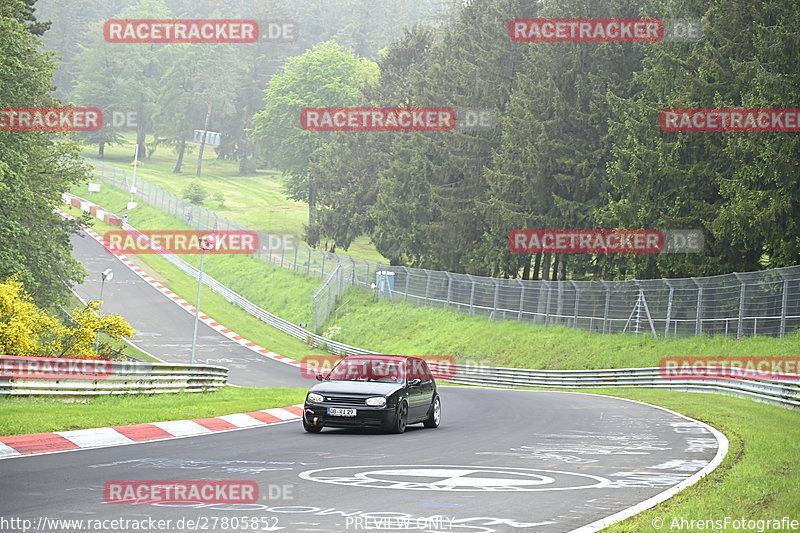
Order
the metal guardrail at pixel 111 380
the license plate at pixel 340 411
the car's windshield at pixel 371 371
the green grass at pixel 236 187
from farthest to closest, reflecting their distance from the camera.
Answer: the green grass at pixel 236 187
the metal guardrail at pixel 111 380
the car's windshield at pixel 371 371
the license plate at pixel 340 411

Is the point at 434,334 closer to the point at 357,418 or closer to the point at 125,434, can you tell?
the point at 357,418

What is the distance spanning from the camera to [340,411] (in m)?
17.2

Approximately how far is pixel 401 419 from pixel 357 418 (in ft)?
2.87

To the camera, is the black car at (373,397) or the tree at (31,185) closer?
the black car at (373,397)

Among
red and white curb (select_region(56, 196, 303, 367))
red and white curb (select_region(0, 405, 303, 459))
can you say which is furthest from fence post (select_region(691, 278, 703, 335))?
red and white curb (select_region(56, 196, 303, 367))

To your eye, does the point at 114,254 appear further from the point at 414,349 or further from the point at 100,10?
the point at 100,10

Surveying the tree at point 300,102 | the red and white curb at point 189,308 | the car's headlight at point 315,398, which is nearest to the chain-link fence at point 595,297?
the red and white curb at point 189,308

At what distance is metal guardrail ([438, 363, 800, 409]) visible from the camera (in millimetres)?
25842

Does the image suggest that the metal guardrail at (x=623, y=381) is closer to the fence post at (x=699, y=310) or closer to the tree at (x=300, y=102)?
the fence post at (x=699, y=310)

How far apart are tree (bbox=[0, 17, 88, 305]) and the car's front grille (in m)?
17.3

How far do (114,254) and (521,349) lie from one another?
41.9m

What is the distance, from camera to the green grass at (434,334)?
3853 cm

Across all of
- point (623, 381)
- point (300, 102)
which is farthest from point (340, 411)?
point (300, 102)

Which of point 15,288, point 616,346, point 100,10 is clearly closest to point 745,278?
point 616,346
